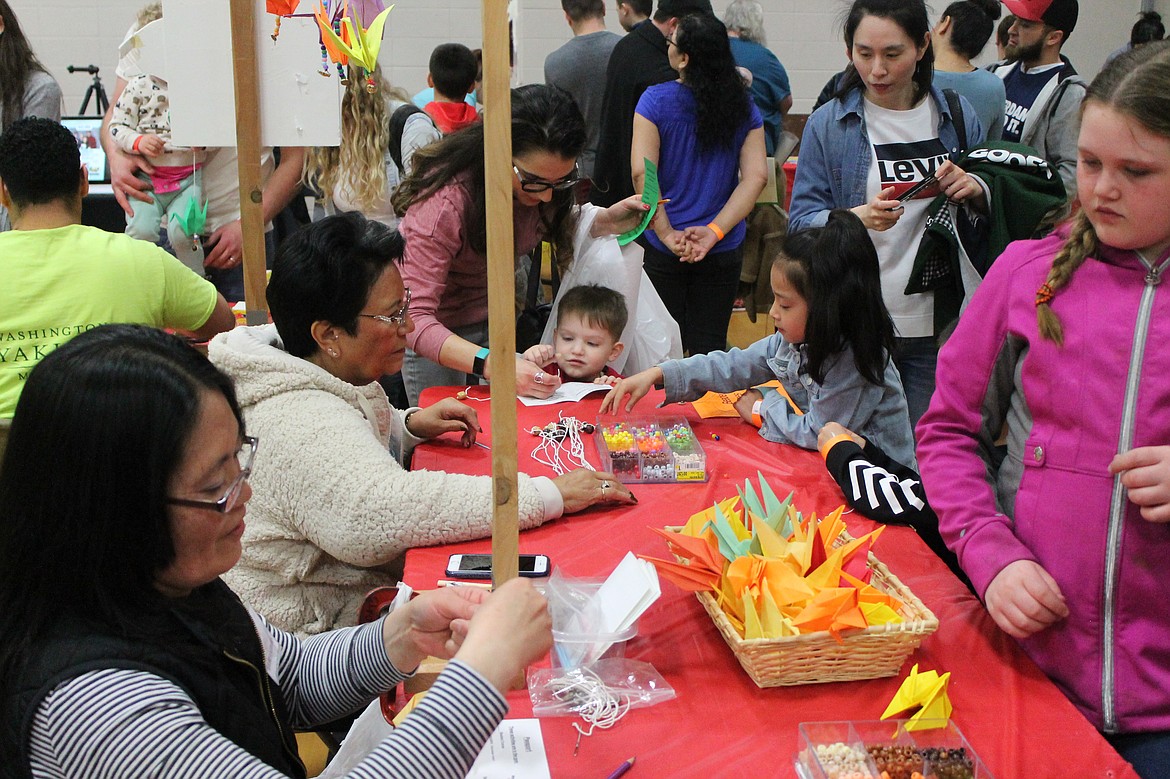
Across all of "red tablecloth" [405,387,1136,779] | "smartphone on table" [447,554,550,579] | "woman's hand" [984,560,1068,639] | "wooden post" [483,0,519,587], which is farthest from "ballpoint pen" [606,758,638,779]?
"woman's hand" [984,560,1068,639]

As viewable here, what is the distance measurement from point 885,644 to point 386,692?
2.27 feet

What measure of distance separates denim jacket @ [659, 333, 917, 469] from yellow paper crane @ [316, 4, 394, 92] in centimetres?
108

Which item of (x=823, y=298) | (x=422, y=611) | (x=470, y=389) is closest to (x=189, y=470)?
(x=422, y=611)

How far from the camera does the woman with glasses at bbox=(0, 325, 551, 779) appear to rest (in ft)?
3.19

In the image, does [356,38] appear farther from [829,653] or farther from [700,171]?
[829,653]

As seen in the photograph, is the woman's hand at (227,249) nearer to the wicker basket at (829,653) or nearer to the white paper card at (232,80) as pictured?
the white paper card at (232,80)

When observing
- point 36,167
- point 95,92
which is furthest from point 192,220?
point 95,92

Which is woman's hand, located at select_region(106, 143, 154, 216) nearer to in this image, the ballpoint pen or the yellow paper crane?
the yellow paper crane

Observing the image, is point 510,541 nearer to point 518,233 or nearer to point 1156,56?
point 1156,56

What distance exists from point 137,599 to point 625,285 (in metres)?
2.32

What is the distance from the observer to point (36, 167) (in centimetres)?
261

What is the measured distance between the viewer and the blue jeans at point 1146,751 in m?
1.35

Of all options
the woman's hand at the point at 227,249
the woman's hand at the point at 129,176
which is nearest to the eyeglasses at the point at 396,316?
the woman's hand at the point at 227,249

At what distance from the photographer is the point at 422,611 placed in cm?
136
